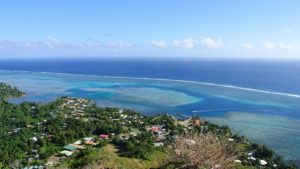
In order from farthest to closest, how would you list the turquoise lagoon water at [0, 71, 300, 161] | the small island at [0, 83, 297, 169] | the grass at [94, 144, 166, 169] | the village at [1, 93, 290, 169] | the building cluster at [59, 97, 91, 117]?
the building cluster at [59, 97, 91, 117], the turquoise lagoon water at [0, 71, 300, 161], the village at [1, 93, 290, 169], the grass at [94, 144, 166, 169], the small island at [0, 83, 297, 169]

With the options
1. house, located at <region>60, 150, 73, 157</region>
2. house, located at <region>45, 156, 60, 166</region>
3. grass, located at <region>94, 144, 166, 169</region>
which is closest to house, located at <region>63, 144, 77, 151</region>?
house, located at <region>60, 150, 73, 157</region>

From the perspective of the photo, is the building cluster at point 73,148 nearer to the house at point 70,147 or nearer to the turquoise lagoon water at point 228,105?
the house at point 70,147

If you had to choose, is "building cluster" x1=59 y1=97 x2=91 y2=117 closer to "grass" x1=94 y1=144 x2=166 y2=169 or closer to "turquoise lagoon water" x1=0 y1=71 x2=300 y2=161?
"turquoise lagoon water" x1=0 y1=71 x2=300 y2=161

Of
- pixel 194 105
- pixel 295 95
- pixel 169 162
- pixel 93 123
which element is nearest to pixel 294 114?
pixel 194 105

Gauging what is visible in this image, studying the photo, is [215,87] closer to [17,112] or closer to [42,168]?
[17,112]

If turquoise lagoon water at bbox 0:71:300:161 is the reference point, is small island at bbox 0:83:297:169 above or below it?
below

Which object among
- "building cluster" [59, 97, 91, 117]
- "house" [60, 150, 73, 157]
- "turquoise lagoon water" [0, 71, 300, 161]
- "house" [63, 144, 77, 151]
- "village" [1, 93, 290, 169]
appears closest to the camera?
"village" [1, 93, 290, 169]

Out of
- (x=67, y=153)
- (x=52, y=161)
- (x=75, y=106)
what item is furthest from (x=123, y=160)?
(x=75, y=106)
